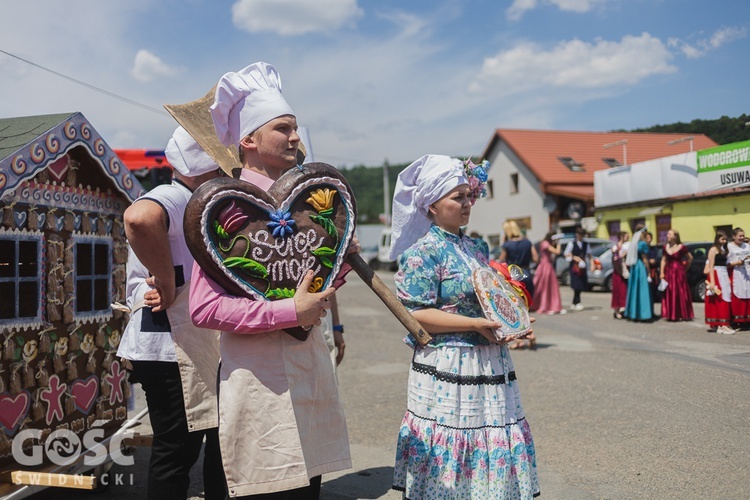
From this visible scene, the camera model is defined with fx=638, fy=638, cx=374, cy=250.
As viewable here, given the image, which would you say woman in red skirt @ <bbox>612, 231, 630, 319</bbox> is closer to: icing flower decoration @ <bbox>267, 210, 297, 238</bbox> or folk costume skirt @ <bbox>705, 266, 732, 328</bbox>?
folk costume skirt @ <bbox>705, 266, 732, 328</bbox>

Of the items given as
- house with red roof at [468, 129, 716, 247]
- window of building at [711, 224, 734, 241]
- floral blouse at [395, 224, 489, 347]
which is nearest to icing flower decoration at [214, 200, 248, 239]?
floral blouse at [395, 224, 489, 347]

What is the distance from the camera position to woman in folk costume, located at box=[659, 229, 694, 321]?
11031 millimetres

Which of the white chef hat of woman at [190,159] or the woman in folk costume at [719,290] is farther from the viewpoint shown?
the woman in folk costume at [719,290]

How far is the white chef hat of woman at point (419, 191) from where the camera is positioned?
10.1 ft

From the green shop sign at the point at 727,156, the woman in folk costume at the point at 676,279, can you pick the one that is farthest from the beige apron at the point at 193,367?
the woman in folk costume at the point at 676,279

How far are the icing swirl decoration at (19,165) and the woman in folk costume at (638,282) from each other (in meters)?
10.9

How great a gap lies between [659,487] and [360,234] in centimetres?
3522

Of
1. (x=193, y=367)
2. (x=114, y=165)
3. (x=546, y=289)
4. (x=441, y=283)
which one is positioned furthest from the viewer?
(x=546, y=289)

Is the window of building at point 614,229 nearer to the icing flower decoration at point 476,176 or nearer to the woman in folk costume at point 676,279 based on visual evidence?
the woman in folk costume at point 676,279

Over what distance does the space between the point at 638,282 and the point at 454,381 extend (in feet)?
33.0

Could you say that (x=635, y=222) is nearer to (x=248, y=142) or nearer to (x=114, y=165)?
(x=114, y=165)

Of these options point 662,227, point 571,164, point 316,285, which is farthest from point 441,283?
point 571,164

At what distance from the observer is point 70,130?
3736 millimetres

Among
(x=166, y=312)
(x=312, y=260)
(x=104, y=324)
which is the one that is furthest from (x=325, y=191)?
(x=104, y=324)
